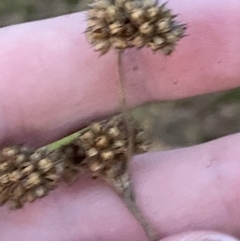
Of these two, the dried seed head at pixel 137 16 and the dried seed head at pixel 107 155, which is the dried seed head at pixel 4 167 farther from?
the dried seed head at pixel 137 16

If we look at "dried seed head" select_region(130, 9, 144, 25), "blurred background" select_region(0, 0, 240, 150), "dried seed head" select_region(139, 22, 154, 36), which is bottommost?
"blurred background" select_region(0, 0, 240, 150)

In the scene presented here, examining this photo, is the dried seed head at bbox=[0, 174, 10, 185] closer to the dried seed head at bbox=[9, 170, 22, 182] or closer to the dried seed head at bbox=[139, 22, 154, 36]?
the dried seed head at bbox=[9, 170, 22, 182]

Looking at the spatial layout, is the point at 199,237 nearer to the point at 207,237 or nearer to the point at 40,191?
the point at 207,237

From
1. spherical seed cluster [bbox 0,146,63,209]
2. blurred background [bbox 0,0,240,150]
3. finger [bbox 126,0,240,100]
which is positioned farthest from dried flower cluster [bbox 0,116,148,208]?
blurred background [bbox 0,0,240,150]

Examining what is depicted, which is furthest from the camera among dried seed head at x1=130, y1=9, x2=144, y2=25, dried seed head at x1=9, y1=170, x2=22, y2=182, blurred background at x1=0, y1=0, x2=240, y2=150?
blurred background at x1=0, y1=0, x2=240, y2=150

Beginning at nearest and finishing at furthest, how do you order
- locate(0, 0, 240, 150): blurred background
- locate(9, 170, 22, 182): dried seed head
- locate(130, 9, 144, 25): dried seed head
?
locate(130, 9, 144, 25): dried seed head → locate(9, 170, 22, 182): dried seed head → locate(0, 0, 240, 150): blurred background

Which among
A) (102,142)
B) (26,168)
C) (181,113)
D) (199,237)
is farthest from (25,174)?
(181,113)

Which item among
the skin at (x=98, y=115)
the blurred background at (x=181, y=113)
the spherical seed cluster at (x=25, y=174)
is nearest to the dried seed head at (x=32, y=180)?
the spherical seed cluster at (x=25, y=174)
